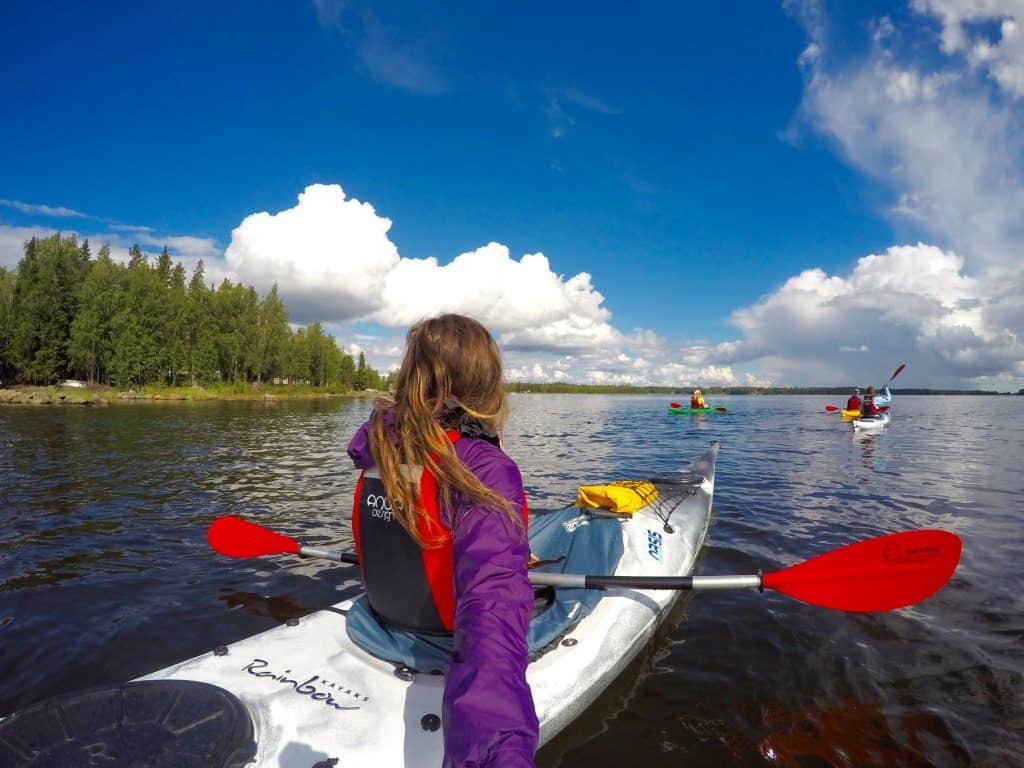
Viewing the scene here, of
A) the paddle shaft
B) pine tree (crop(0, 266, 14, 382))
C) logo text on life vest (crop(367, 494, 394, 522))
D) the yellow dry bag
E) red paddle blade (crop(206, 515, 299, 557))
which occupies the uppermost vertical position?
pine tree (crop(0, 266, 14, 382))

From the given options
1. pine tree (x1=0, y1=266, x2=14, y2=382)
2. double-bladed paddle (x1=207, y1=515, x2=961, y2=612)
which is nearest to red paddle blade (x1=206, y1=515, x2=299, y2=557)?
double-bladed paddle (x1=207, y1=515, x2=961, y2=612)

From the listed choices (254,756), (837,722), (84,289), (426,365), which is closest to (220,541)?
(254,756)

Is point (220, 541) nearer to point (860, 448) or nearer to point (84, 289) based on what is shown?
point (860, 448)

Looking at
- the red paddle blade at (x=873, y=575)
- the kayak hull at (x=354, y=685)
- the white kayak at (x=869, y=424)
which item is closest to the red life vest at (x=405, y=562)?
the kayak hull at (x=354, y=685)

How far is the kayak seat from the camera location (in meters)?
2.71

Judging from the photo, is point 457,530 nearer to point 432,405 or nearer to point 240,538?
point 432,405

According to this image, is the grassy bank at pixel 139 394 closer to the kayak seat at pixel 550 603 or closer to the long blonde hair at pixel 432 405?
the kayak seat at pixel 550 603

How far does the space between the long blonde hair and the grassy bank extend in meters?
47.7

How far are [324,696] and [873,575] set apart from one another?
3.78 m

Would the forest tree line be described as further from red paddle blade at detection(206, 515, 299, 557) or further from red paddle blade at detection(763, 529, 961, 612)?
red paddle blade at detection(763, 529, 961, 612)

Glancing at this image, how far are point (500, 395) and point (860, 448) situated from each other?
772 inches

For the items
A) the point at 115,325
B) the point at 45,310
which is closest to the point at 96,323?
the point at 115,325

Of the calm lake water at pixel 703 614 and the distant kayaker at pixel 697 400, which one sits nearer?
the calm lake water at pixel 703 614

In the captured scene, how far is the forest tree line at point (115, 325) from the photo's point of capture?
1937 inches
